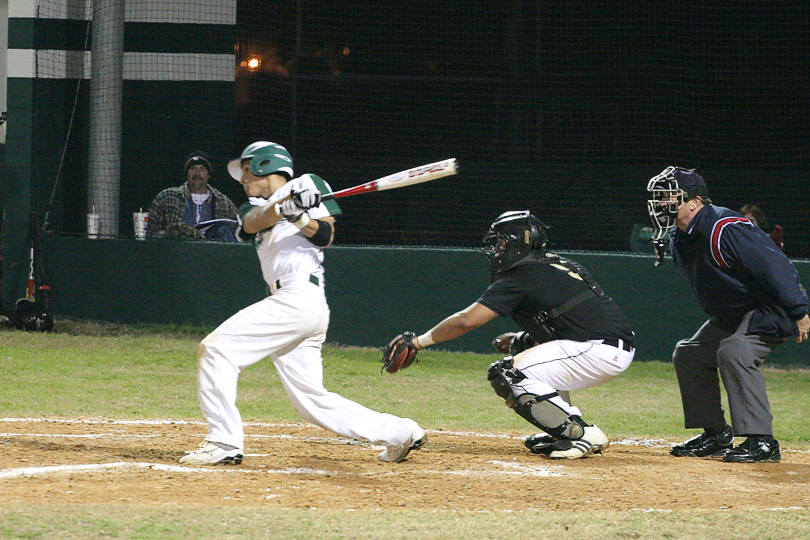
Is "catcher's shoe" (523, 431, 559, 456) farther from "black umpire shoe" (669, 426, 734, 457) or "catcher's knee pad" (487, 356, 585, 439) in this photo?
"black umpire shoe" (669, 426, 734, 457)

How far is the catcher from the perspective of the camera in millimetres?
5234

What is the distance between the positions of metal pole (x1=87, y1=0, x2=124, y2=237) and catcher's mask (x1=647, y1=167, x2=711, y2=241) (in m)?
7.77

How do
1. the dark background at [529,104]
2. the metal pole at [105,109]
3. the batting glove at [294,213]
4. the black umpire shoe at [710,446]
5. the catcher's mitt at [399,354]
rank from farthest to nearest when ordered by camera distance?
the dark background at [529,104] < the metal pole at [105,109] < the black umpire shoe at [710,446] < the catcher's mitt at [399,354] < the batting glove at [294,213]

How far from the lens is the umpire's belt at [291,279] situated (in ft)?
15.6

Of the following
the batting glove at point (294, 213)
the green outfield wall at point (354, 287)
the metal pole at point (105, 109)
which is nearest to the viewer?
the batting glove at point (294, 213)

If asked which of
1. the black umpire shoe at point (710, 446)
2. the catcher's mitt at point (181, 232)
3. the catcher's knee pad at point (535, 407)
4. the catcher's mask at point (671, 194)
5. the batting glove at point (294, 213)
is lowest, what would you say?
the black umpire shoe at point (710, 446)

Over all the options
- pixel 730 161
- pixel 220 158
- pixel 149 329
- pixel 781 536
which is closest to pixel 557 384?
pixel 781 536

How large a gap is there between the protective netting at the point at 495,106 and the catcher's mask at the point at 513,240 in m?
7.22

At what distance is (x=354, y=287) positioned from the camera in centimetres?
1074

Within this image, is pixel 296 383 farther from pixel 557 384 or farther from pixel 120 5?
pixel 120 5

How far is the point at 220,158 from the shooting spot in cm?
1252

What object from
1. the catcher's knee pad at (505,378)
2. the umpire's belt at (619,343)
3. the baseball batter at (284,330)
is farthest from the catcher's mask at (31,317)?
the umpire's belt at (619,343)

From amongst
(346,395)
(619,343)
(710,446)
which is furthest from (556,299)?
(346,395)

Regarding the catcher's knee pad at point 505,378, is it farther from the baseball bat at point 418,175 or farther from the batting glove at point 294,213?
the batting glove at point 294,213
